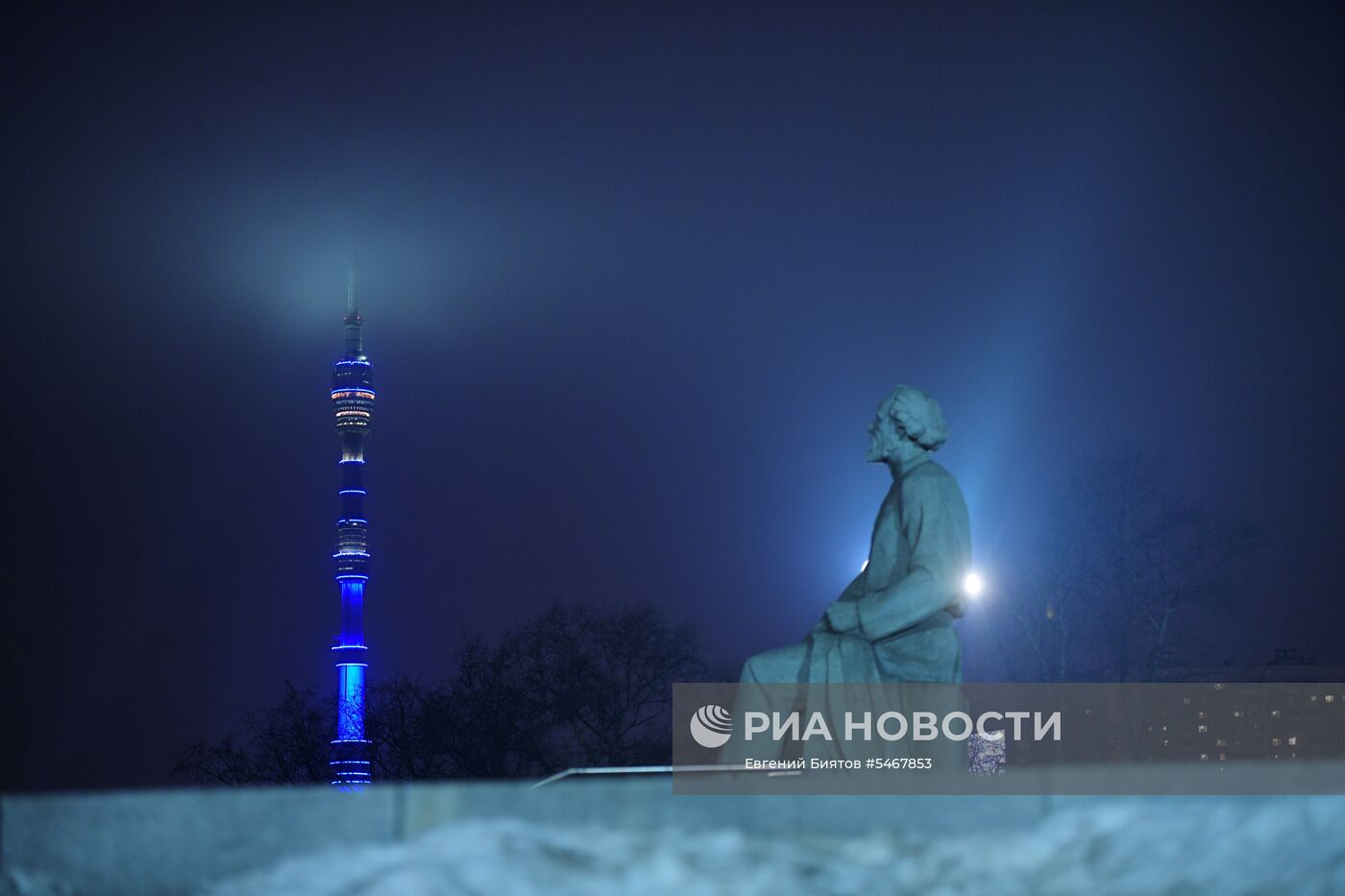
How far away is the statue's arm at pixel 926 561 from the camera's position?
7719 millimetres

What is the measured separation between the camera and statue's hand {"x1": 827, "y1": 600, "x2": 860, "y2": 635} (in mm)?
7773

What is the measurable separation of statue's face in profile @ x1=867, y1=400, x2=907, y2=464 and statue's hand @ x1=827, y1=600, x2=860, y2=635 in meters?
0.84

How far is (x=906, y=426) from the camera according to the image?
8.25 m

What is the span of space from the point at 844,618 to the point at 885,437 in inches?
38.9

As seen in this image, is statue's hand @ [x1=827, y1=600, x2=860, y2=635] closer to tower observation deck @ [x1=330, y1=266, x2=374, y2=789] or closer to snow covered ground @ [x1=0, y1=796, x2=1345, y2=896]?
snow covered ground @ [x1=0, y1=796, x2=1345, y2=896]

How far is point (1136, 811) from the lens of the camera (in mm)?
4684

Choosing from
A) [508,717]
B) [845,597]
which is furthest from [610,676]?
[845,597]

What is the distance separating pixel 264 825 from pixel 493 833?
611 millimetres

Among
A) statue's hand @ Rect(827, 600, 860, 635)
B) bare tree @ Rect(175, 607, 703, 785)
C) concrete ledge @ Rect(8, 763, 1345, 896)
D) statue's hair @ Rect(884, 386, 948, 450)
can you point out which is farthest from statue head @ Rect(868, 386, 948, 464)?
bare tree @ Rect(175, 607, 703, 785)

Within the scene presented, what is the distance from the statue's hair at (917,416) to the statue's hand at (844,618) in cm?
93

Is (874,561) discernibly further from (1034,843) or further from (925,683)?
(1034,843)

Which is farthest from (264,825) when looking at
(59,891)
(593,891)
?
(593,891)

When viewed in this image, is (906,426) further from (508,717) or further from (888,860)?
(508,717)

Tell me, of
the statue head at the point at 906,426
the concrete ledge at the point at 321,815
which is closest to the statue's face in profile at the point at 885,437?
the statue head at the point at 906,426
